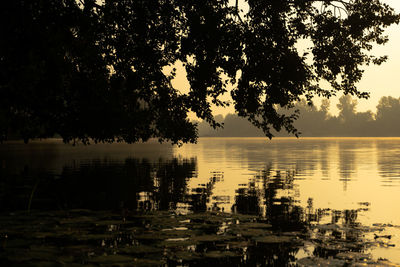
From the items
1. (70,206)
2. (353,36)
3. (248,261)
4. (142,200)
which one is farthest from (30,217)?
(353,36)

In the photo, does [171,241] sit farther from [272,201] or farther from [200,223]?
[272,201]

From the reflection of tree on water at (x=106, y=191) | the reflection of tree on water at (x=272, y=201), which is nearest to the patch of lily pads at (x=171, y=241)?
the reflection of tree on water at (x=272, y=201)

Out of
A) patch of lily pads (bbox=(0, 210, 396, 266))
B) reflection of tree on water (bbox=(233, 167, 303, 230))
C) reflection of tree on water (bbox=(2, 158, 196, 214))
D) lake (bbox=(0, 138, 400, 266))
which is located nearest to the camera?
patch of lily pads (bbox=(0, 210, 396, 266))

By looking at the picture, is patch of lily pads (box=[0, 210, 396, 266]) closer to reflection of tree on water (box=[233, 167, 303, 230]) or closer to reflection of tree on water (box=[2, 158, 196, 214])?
reflection of tree on water (box=[233, 167, 303, 230])

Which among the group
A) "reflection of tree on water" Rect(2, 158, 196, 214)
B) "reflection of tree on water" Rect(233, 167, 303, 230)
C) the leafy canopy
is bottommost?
"reflection of tree on water" Rect(233, 167, 303, 230)

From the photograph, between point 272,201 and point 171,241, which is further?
point 272,201

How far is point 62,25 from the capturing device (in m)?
15.5

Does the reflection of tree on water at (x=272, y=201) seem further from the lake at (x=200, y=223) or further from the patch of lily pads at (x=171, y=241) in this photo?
the patch of lily pads at (x=171, y=241)

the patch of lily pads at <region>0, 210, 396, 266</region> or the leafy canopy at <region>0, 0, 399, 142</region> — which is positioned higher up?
the leafy canopy at <region>0, 0, 399, 142</region>

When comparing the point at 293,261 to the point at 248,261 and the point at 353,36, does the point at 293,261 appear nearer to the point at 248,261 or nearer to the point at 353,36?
the point at 248,261

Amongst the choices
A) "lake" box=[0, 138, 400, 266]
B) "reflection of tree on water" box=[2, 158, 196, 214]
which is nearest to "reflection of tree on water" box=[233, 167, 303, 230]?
"lake" box=[0, 138, 400, 266]

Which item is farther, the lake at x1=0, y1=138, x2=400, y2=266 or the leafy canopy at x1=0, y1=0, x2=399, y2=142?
the leafy canopy at x1=0, y1=0, x2=399, y2=142

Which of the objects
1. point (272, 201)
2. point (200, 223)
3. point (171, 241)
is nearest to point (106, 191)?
point (272, 201)

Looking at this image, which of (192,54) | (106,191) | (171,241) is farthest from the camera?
(106,191)
